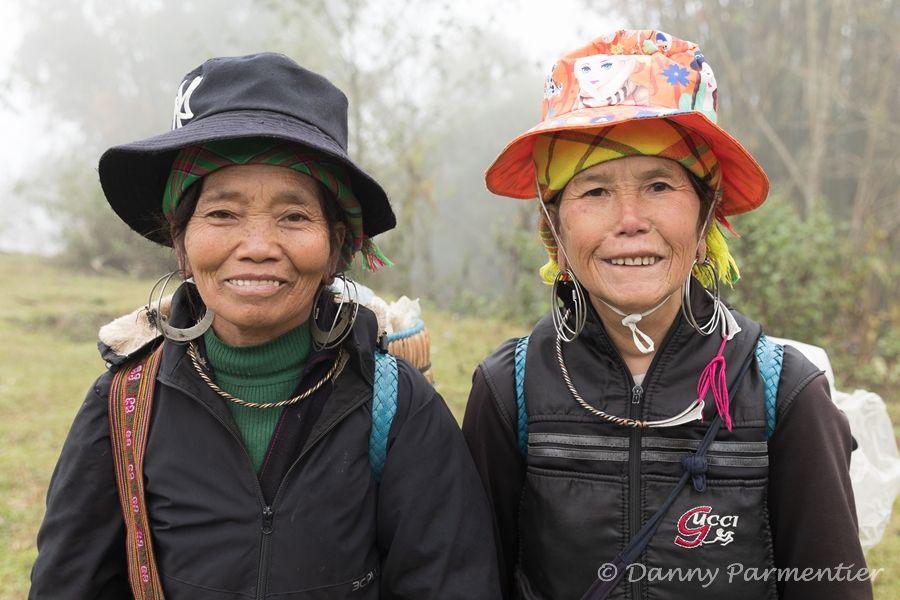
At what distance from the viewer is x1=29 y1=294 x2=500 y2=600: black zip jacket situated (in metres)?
1.77

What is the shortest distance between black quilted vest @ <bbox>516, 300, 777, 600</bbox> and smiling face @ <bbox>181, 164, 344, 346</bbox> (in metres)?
0.75

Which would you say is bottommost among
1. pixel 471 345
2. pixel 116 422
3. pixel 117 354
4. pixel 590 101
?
pixel 471 345

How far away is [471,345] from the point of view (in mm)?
7941

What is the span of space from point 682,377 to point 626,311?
236mm

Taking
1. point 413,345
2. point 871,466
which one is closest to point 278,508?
point 413,345

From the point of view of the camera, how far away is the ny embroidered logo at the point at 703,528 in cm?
184

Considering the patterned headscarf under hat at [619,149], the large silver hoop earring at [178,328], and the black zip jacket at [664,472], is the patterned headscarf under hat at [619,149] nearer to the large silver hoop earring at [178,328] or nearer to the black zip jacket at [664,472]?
the black zip jacket at [664,472]

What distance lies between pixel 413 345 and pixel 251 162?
90cm

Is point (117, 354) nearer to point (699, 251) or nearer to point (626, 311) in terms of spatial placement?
point (626, 311)

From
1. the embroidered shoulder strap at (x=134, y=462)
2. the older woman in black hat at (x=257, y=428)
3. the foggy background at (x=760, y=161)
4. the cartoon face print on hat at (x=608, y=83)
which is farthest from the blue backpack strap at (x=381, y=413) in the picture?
the foggy background at (x=760, y=161)

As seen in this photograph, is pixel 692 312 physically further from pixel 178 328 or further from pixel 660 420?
pixel 178 328

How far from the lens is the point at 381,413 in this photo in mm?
1891

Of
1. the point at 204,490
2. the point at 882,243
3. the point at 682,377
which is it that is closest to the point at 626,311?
the point at 682,377

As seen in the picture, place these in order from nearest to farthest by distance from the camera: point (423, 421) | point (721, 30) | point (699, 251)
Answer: point (423, 421) → point (699, 251) → point (721, 30)
